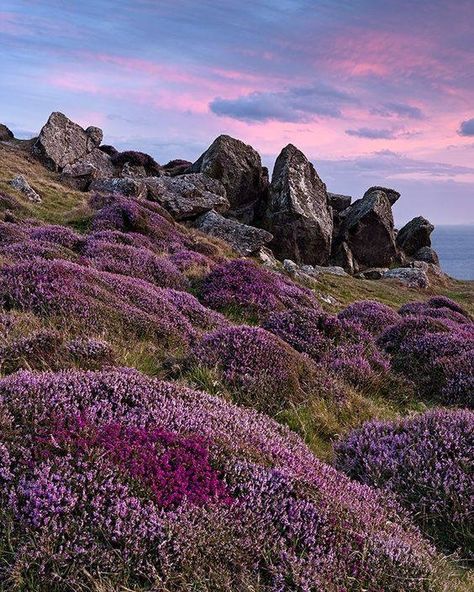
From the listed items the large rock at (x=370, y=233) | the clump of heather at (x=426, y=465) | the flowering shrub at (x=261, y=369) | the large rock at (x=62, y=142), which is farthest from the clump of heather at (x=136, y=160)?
the clump of heather at (x=426, y=465)

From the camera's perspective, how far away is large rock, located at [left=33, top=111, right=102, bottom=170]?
50750 millimetres

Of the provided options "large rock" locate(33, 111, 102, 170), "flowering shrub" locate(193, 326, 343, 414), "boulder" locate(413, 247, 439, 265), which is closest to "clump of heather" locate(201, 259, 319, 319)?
"flowering shrub" locate(193, 326, 343, 414)

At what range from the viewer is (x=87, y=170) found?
46.9 m

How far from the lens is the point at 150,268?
1683 cm

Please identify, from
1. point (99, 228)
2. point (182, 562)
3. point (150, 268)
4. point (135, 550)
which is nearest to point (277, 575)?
point (182, 562)

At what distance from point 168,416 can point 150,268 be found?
11.8 metres

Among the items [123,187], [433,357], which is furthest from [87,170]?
[433,357]

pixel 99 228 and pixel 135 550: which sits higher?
pixel 99 228

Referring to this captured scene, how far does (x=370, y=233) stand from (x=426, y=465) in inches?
2194

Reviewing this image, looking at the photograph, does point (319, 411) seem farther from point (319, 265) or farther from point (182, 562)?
point (319, 265)

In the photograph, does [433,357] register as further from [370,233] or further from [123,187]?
[370,233]

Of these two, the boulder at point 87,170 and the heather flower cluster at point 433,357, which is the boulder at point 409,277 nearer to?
the boulder at point 87,170

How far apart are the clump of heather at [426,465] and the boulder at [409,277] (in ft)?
157

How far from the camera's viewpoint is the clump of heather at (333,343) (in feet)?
35.9
